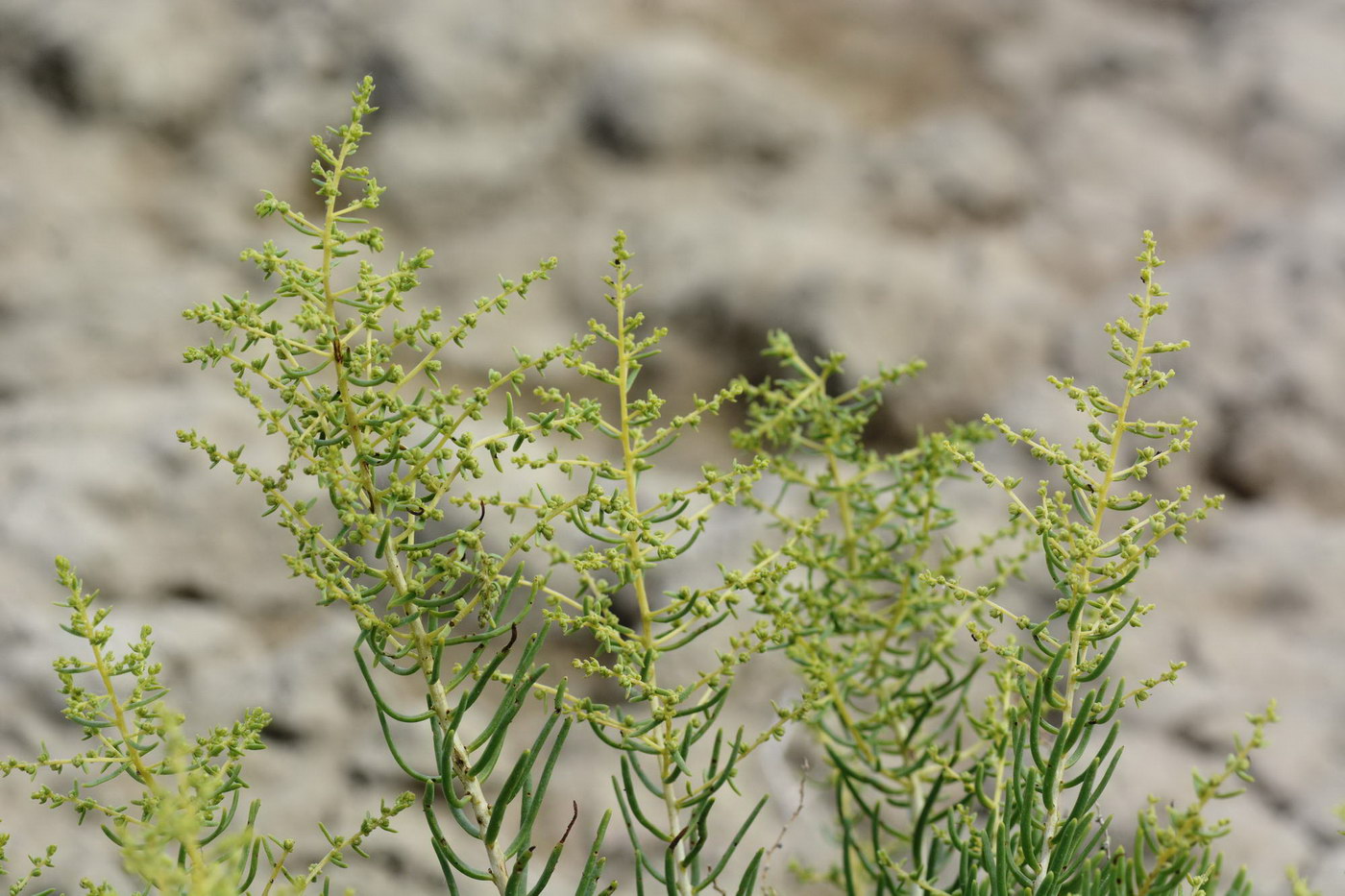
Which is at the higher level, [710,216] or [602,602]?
[710,216]

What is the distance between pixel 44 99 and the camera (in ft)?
3.05

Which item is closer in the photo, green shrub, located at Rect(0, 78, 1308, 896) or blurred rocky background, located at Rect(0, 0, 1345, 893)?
green shrub, located at Rect(0, 78, 1308, 896)

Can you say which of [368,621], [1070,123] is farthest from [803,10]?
[368,621]

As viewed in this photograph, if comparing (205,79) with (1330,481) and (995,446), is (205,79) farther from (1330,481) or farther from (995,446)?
(1330,481)

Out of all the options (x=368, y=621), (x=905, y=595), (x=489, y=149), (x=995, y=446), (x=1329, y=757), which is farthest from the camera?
(x=489, y=149)

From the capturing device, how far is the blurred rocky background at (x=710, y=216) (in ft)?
2.70

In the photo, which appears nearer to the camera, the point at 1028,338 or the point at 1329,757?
the point at 1329,757

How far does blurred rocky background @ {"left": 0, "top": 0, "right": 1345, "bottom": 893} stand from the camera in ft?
2.70

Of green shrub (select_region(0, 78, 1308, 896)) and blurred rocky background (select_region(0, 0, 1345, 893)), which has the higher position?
blurred rocky background (select_region(0, 0, 1345, 893))

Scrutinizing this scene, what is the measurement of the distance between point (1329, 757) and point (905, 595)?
0.53 m

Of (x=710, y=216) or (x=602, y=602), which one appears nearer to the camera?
(x=602, y=602)

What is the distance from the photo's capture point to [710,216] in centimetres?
94

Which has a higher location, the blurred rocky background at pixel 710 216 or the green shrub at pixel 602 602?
the blurred rocky background at pixel 710 216

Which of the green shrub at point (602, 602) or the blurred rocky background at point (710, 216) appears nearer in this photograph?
the green shrub at point (602, 602)
